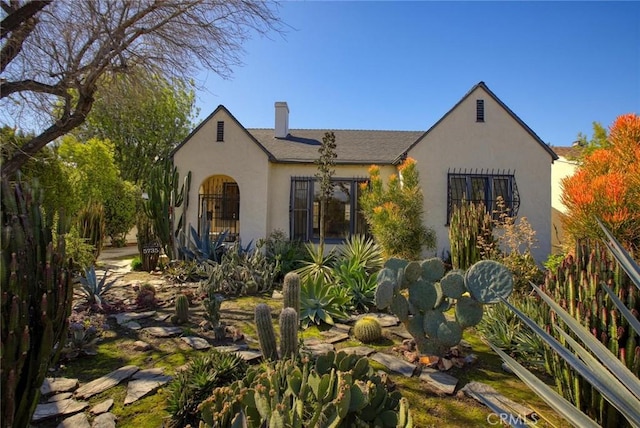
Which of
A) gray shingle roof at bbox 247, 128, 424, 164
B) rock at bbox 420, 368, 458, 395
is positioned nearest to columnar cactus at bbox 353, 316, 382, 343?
rock at bbox 420, 368, 458, 395

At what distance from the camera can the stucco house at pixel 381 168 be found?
420 inches

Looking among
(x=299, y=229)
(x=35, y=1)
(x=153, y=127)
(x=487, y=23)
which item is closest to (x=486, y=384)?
(x=487, y=23)

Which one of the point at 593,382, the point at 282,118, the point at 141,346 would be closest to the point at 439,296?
the point at 593,382

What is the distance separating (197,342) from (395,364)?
9.89ft

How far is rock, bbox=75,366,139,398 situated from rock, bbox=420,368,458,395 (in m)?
3.73

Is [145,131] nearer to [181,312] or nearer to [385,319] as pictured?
[181,312]

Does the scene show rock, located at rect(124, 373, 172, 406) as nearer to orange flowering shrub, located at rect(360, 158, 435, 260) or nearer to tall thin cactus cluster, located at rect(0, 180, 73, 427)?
tall thin cactus cluster, located at rect(0, 180, 73, 427)

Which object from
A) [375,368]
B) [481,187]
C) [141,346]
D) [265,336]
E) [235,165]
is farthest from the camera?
[235,165]

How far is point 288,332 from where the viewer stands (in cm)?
377

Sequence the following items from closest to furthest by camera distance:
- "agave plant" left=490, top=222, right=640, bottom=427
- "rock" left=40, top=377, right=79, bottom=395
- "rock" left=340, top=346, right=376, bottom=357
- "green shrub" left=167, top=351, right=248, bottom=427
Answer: "agave plant" left=490, top=222, right=640, bottom=427
"green shrub" left=167, top=351, right=248, bottom=427
"rock" left=40, top=377, right=79, bottom=395
"rock" left=340, top=346, right=376, bottom=357

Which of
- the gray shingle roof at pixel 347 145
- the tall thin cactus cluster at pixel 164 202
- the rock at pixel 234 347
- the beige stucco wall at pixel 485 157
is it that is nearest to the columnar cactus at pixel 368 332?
the rock at pixel 234 347

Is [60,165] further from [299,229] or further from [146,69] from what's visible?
[299,229]

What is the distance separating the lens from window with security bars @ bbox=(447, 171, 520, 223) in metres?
10.7

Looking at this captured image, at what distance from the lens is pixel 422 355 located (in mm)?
4539
